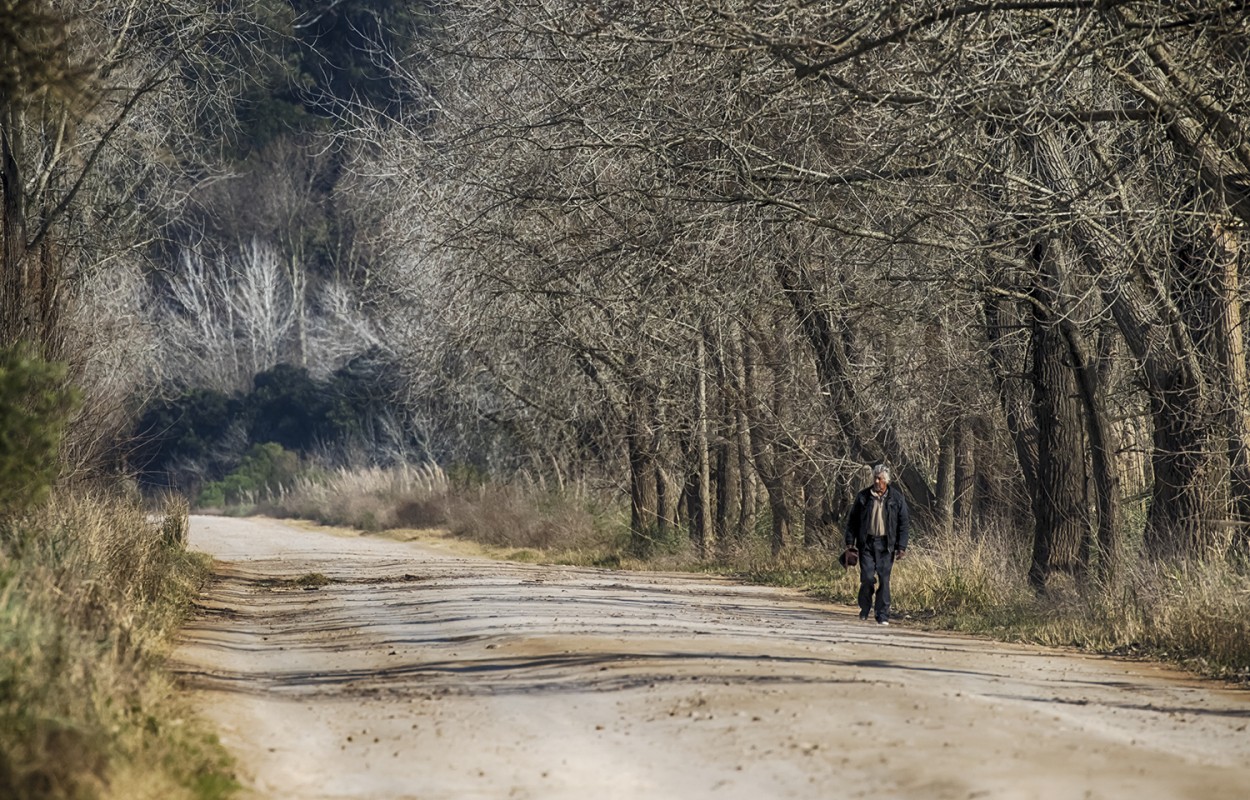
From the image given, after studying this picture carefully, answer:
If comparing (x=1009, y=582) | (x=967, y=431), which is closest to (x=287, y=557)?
(x=967, y=431)

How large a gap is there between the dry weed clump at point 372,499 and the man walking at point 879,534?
27.7m

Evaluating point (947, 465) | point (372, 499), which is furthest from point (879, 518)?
point (372, 499)

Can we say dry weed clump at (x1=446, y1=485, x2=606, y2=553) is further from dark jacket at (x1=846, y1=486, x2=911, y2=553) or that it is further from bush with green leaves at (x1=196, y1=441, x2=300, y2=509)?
Result: bush with green leaves at (x1=196, y1=441, x2=300, y2=509)

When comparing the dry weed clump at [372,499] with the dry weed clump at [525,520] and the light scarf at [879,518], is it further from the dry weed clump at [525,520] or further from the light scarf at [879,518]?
the light scarf at [879,518]

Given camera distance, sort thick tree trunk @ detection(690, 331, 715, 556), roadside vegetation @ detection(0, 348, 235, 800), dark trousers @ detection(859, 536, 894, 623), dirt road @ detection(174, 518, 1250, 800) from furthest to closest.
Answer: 1. thick tree trunk @ detection(690, 331, 715, 556)
2. dark trousers @ detection(859, 536, 894, 623)
3. dirt road @ detection(174, 518, 1250, 800)
4. roadside vegetation @ detection(0, 348, 235, 800)

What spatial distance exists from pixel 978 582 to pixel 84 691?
1330cm

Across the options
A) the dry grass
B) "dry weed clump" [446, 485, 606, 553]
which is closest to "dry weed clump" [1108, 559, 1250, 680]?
the dry grass

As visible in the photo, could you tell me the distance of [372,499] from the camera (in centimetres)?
5231

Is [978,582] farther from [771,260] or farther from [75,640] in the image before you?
[75,640]

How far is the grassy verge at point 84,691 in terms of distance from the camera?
311 inches

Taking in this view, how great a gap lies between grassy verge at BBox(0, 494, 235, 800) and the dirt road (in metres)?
0.41

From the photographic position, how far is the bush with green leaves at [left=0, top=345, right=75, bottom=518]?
13930 mm

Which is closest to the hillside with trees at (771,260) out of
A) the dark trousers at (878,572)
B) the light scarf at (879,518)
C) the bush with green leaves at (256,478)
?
the dark trousers at (878,572)

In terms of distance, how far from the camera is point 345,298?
256 ft
